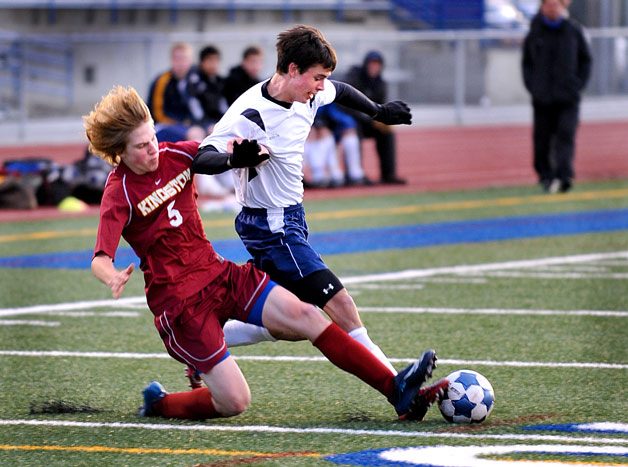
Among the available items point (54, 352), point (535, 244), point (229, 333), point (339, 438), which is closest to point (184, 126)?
point (535, 244)

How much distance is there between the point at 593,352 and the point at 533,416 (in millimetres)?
1805

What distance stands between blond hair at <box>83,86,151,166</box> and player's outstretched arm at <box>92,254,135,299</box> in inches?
19.7

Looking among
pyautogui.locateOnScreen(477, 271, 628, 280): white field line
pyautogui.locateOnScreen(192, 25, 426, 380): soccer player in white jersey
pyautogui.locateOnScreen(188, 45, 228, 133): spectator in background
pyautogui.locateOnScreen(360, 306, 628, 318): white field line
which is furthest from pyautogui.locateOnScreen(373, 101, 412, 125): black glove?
pyautogui.locateOnScreen(188, 45, 228, 133): spectator in background

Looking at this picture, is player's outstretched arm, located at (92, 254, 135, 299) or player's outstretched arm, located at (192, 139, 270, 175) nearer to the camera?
player's outstretched arm, located at (92, 254, 135, 299)

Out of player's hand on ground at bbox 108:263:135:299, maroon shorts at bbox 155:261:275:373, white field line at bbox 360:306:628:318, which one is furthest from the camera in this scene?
white field line at bbox 360:306:628:318

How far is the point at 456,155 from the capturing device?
80.1ft

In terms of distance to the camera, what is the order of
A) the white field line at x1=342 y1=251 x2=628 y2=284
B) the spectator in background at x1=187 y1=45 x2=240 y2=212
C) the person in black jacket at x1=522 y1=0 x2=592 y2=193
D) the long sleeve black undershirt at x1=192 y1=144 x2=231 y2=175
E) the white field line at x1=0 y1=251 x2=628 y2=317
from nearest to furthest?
the long sleeve black undershirt at x1=192 y1=144 x2=231 y2=175
the white field line at x1=0 y1=251 x2=628 y2=317
the white field line at x1=342 y1=251 x2=628 y2=284
the spectator in background at x1=187 y1=45 x2=240 y2=212
the person in black jacket at x1=522 y1=0 x2=592 y2=193

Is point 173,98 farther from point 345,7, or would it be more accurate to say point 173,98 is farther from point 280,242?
point 345,7

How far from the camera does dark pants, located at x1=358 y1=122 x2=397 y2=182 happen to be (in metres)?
19.3

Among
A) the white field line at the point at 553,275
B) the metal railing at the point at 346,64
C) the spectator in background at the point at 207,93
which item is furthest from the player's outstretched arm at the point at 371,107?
the metal railing at the point at 346,64

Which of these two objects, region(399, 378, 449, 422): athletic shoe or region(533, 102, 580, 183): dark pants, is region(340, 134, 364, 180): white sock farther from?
region(399, 378, 449, 422): athletic shoe

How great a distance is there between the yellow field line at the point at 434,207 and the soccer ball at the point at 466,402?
8896 mm

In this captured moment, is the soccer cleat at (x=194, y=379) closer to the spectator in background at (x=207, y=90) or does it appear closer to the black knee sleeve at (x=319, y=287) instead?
the black knee sleeve at (x=319, y=287)

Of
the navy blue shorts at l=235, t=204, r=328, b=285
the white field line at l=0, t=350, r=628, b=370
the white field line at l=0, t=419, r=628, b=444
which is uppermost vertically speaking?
the navy blue shorts at l=235, t=204, r=328, b=285
